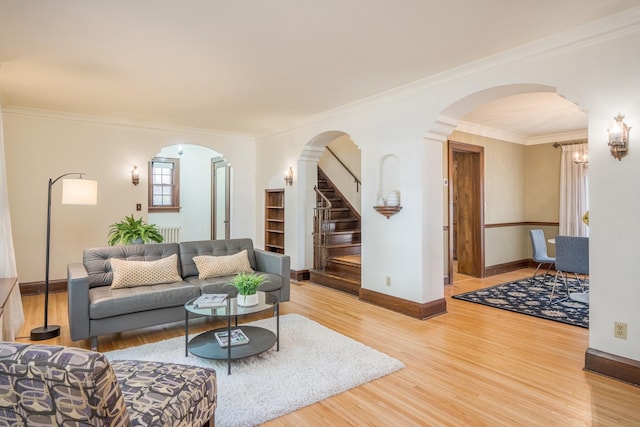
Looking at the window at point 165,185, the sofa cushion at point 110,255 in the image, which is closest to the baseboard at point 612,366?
the sofa cushion at point 110,255

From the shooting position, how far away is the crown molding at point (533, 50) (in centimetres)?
264

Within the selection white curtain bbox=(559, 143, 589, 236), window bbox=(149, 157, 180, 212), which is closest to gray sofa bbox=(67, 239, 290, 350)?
window bbox=(149, 157, 180, 212)

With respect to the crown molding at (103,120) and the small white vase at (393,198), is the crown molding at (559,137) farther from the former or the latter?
the crown molding at (103,120)

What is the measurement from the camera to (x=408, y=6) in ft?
8.32

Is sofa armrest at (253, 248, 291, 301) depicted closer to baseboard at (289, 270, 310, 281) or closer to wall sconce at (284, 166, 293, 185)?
baseboard at (289, 270, 310, 281)

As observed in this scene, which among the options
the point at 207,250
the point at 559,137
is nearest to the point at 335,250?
the point at 207,250

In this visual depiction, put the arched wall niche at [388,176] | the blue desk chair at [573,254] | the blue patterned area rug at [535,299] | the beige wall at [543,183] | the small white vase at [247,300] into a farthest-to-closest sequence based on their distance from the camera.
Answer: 1. the beige wall at [543,183]
2. the arched wall niche at [388,176]
3. the blue desk chair at [573,254]
4. the blue patterned area rug at [535,299]
5. the small white vase at [247,300]

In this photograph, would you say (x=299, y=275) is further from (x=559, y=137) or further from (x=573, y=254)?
(x=559, y=137)

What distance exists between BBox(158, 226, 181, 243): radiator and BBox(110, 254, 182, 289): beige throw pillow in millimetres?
3987

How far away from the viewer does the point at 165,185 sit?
25.9 feet

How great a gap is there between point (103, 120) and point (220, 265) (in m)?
3.49

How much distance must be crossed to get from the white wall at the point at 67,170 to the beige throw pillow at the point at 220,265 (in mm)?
2659

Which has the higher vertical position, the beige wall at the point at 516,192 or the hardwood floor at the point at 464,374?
the beige wall at the point at 516,192

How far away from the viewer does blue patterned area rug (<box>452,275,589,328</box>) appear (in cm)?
426
